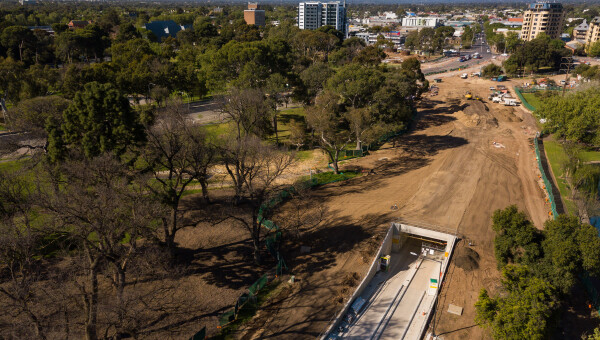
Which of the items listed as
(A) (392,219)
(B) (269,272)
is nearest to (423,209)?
(A) (392,219)

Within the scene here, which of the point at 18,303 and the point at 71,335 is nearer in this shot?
the point at 18,303

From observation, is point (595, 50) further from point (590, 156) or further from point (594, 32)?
point (590, 156)

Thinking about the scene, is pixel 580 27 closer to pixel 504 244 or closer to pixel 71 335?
pixel 504 244

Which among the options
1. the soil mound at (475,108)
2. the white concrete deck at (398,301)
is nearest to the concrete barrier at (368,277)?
the white concrete deck at (398,301)

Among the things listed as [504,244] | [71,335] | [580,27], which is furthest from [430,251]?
[580,27]

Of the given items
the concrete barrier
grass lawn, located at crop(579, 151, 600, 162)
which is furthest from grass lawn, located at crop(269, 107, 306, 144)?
grass lawn, located at crop(579, 151, 600, 162)

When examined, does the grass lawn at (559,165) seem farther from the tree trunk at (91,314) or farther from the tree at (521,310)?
the tree trunk at (91,314)

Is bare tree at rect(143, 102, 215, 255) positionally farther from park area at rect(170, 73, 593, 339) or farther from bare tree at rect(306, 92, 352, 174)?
bare tree at rect(306, 92, 352, 174)
